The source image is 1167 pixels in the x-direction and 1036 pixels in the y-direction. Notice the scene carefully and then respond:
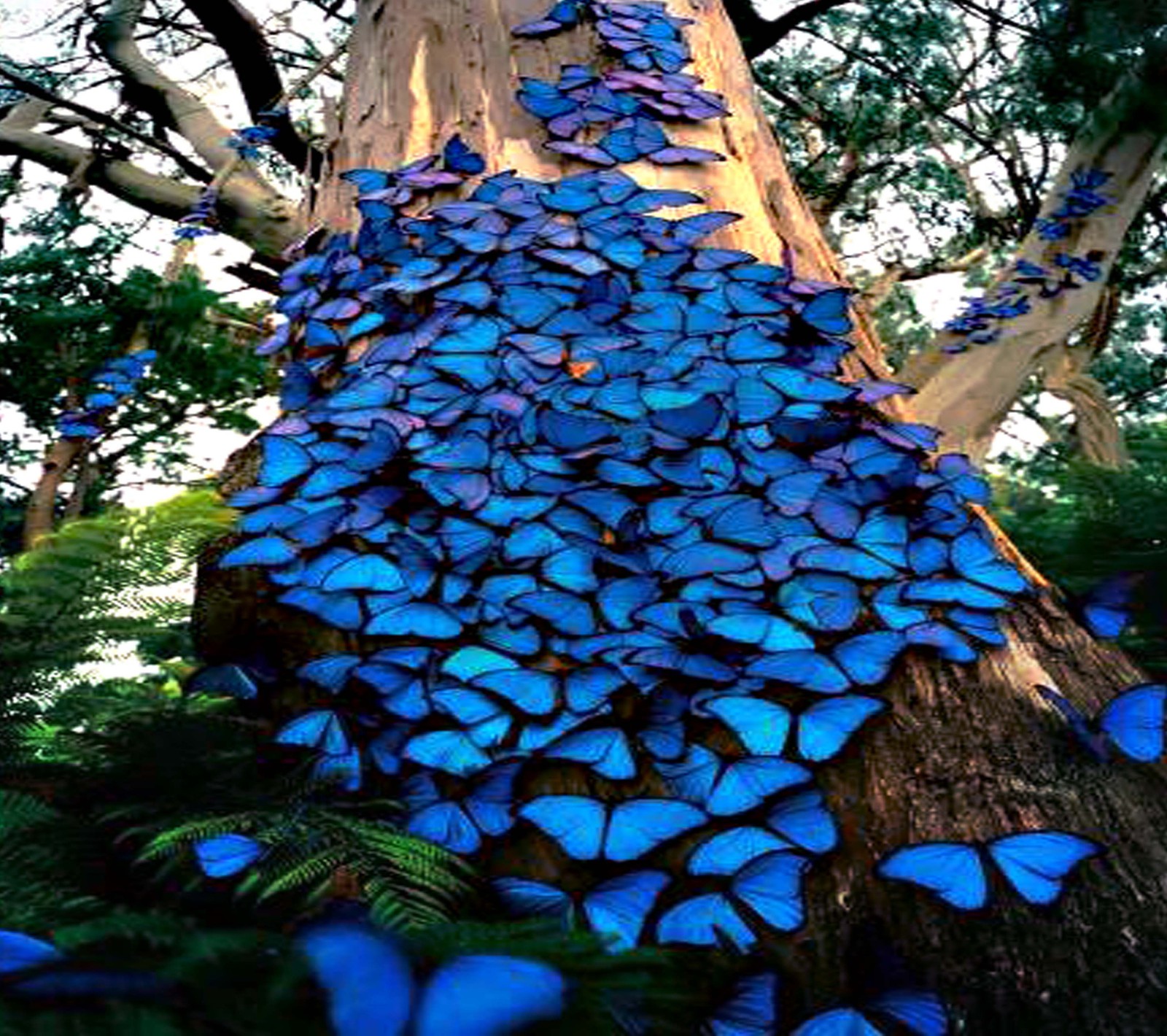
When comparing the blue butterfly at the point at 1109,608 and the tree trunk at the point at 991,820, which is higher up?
the blue butterfly at the point at 1109,608

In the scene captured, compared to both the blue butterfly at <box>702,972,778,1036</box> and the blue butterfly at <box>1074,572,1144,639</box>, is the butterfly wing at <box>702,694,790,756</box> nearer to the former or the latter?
the blue butterfly at <box>702,972,778,1036</box>

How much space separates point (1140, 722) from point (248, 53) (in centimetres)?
570

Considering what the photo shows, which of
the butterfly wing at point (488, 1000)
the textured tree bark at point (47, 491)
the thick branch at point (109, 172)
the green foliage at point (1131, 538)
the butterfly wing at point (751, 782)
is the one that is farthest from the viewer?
the thick branch at point (109, 172)

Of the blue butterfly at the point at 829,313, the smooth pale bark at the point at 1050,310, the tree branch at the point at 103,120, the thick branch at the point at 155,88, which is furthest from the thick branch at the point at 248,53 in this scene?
the blue butterfly at the point at 829,313

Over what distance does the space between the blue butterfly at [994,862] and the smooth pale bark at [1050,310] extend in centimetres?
379

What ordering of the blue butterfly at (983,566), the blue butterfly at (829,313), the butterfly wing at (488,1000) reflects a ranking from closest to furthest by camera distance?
the butterfly wing at (488,1000), the blue butterfly at (983,566), the blue butterfly at (829,313)

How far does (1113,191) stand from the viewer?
4891 mm

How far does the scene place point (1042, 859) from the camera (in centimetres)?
109

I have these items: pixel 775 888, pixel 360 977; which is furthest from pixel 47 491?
pixel 360 977

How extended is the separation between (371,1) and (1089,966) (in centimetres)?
257

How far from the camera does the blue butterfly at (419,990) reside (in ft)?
1.78

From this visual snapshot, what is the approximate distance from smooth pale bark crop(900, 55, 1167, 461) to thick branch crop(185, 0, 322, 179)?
328 cm

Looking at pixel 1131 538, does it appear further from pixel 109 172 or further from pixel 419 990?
pixel 109 172

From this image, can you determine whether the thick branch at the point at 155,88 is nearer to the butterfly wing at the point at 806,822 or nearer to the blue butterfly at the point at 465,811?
the blue butterfly at the point at 465,811
